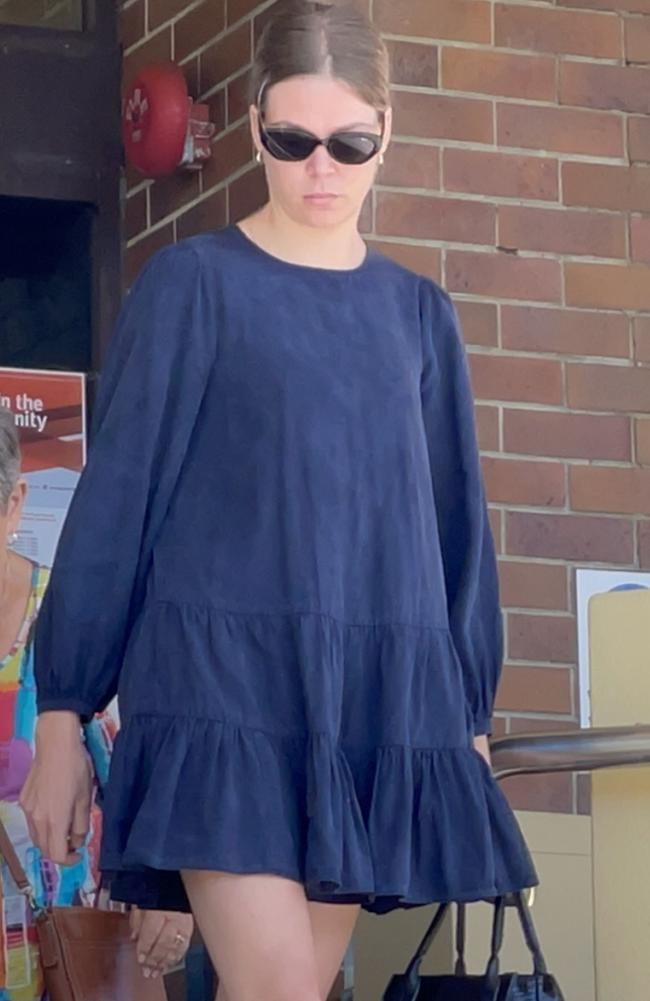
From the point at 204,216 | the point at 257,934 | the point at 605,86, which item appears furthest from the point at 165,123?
the point at 257,934

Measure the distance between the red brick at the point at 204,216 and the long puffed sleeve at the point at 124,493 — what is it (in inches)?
87.8

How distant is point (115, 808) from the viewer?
8.50 ft

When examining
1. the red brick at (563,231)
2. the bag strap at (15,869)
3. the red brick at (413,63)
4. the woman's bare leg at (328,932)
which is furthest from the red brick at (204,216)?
the woman's bare leg at (328,932)

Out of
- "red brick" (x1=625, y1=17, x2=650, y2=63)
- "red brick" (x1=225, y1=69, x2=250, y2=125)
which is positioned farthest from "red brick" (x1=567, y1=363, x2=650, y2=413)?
"red brick" (x1=225, y1=69, x2=250, y2=125)

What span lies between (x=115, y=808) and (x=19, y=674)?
1293mm

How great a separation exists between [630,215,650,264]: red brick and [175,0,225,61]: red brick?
1.03 metres

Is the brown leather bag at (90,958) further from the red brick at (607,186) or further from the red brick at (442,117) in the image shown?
the red brick at (607,186)

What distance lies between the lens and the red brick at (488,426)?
4738 millimetres

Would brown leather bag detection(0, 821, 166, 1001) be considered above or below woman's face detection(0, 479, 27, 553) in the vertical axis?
below

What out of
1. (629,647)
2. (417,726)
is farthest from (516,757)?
(417,726)

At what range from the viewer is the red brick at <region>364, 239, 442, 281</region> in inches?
184

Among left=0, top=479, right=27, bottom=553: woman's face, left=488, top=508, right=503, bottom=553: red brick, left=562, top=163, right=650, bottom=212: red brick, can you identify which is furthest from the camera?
left=562, top=163, right=650, bottom=212: red brick

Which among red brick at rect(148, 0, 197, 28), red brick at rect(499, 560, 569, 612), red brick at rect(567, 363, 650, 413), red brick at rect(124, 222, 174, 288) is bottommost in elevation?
red brick at rect(499, 560, 569, 612)

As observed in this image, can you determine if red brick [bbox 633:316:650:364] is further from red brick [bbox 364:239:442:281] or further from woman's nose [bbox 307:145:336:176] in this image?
woman's nose [bbox 307:145:336:176]
